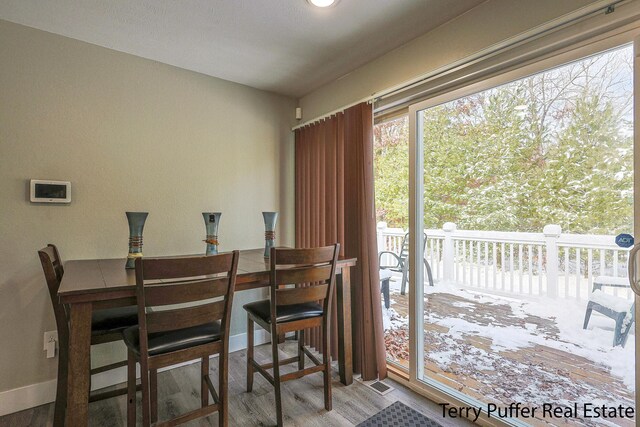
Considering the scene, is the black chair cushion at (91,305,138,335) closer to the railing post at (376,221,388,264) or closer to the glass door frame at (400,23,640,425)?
the glass door frame at (400,23,640,425)

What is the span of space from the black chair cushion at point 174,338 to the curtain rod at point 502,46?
184 cm

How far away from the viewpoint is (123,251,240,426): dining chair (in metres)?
1.36

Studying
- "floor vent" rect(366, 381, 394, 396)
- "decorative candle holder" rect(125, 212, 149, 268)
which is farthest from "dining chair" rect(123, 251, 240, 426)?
"floor vent" rect(366, 381, 394, 396)

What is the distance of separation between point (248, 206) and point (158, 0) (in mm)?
1620

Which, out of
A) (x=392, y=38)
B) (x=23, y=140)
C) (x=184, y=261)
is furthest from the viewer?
(x=392, y=38)

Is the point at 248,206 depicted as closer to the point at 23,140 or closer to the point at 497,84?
the point at 23,140

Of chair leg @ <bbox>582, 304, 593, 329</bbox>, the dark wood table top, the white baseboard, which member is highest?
the dark wood table top

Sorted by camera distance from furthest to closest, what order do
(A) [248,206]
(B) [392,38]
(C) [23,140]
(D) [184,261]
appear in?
(A) [248,206] → (B) [392,38] → (C) [23,140] → (D) [184,261]

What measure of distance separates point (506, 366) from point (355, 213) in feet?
4.66

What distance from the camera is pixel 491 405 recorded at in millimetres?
1799

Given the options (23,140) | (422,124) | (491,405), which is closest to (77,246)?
(23,140)

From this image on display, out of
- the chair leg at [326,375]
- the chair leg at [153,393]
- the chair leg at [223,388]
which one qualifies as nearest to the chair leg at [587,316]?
the chair leg at [326,375]

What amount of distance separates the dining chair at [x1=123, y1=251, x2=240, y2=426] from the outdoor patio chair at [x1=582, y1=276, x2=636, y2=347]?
1.82 m

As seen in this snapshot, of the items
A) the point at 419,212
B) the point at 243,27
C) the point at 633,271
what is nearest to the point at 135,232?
the point at 243,27
